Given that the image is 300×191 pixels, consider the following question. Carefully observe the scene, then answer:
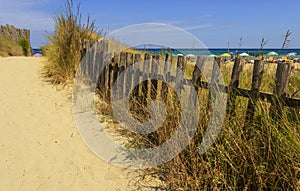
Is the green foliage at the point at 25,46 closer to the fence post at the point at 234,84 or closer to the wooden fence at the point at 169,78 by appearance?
the wooden fence at the point at 169,78

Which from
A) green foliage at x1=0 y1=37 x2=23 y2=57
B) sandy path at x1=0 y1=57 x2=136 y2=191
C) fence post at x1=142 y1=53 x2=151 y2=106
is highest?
green foliage at x1=0 y1=37 x2=23 y2=57

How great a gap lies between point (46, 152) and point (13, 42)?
16.8 metres

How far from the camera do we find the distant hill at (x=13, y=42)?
15.0 meters

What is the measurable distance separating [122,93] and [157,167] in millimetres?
2073

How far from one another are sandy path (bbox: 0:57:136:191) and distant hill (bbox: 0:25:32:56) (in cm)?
1106

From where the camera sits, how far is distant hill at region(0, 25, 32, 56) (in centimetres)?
1497

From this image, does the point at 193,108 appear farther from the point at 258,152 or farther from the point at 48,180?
the point at 48,180

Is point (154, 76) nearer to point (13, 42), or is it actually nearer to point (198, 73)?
point (198, 73)

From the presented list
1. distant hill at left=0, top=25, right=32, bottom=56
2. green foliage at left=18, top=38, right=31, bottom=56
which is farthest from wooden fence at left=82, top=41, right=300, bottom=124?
green foliage at left=18, top=38, right=31, bottom=56

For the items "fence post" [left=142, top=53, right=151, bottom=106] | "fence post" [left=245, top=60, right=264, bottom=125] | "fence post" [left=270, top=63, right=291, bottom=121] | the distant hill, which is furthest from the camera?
the distant hill

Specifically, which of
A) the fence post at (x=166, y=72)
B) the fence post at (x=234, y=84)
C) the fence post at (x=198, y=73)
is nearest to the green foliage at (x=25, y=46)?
the fence post at (x=166, y=72)

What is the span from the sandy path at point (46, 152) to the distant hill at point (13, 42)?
435 inches

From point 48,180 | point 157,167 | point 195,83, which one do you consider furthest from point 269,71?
point 48,180

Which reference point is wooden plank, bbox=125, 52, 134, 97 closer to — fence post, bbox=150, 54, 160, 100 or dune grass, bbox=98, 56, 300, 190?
fence post, bbox=150, 54, 160, 100
